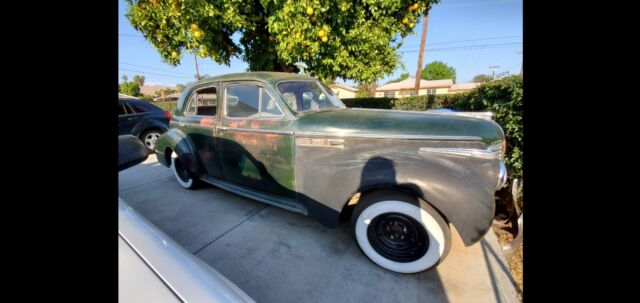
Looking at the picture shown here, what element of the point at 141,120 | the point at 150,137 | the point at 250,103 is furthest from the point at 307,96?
the point at 150,137

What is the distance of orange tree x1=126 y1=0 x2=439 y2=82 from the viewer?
5.07 metres

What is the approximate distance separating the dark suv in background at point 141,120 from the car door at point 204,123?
351cm

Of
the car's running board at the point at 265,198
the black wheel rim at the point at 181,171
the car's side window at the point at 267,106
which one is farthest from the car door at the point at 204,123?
the car's side window at the point at 267,106

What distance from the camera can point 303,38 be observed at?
5.15 metres

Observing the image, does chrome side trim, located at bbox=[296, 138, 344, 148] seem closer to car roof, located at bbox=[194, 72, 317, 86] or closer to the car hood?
the car hood

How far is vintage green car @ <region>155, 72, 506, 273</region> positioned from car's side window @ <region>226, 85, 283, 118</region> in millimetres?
11

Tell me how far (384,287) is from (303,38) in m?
4.70

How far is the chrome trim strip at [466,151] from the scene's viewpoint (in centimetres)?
204

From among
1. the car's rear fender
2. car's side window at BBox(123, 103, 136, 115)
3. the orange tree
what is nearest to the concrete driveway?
the car's rear fender

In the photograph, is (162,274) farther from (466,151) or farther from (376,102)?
(376,102)

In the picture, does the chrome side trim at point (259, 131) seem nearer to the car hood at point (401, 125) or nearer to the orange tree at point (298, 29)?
the car hood at point (401, 125)

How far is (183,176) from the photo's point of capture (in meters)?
4.13
